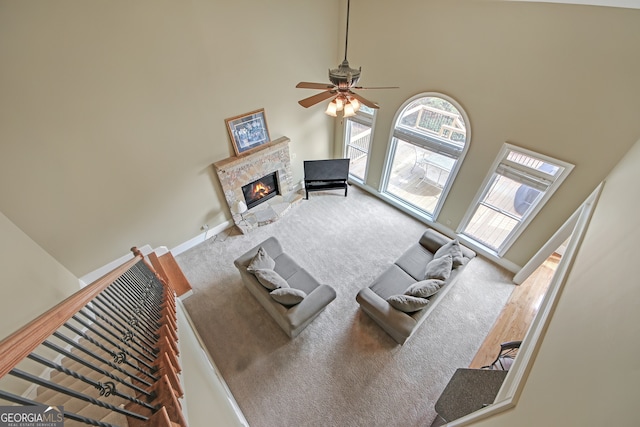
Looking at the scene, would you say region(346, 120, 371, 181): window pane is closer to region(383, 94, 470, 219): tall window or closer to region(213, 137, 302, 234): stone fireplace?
region(383, 94, 470, 219): tall window

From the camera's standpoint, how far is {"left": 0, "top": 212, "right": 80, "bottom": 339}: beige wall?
2385mm

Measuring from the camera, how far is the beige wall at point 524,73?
2.80 metres

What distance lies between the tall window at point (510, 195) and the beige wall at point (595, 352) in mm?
2445

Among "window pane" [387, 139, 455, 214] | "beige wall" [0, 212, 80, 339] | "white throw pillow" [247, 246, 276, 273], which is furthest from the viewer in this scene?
"window pane" [387, 139, 455, 214]

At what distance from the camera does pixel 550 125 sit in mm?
3365

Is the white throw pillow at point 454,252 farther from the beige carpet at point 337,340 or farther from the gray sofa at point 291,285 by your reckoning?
the gray sofa at point 291,285

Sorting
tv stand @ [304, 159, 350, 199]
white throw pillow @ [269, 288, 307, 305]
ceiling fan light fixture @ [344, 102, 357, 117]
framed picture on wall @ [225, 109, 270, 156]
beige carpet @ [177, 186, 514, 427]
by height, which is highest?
ceiling fan light fixture @ [344, 102, 357, 117]

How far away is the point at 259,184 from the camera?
5.63 metres

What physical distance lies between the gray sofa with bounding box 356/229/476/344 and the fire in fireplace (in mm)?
3243

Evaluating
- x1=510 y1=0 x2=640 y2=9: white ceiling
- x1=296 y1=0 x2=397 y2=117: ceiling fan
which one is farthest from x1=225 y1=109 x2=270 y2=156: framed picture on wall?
x1=510 y1=0 x2=640 y2=9: white ceiling

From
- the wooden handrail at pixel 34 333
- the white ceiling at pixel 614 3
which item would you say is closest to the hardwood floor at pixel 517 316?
the white ceiling at pixel 614 3

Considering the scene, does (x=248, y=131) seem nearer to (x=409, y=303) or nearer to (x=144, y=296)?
(x=144, y=296)

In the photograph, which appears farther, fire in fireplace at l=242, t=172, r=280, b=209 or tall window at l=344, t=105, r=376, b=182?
tall window at l=344, t=105, r=376, b=182

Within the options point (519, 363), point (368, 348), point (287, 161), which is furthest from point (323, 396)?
point (287, 161)
